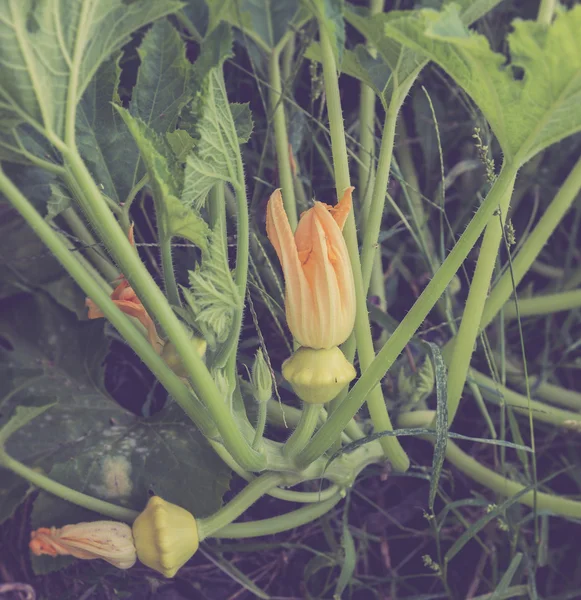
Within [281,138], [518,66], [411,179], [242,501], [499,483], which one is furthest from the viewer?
[411,179]

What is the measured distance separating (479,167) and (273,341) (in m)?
0.68

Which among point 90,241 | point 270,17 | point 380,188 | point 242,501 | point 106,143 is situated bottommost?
point 242,501

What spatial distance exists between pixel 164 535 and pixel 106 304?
40 centimetres

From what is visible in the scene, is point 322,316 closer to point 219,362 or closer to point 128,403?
point 219,362

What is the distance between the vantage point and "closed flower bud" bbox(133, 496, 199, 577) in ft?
3.33

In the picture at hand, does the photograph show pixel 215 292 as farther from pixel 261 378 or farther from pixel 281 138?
pixel 281 138

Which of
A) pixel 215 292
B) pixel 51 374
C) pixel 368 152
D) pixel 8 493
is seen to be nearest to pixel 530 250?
pixel 368 152

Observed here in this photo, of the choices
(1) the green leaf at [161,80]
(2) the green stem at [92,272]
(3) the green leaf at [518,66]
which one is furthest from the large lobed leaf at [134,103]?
(3) the green leaf at [518,66]

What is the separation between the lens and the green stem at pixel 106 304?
0.77m

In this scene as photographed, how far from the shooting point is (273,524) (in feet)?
3.88

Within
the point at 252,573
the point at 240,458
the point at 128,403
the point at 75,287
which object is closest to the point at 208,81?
the point at 240,458

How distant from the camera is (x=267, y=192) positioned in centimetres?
161

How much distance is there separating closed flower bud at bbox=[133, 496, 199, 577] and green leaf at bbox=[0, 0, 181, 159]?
595mm

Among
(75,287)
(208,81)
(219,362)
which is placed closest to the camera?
(208,81)
